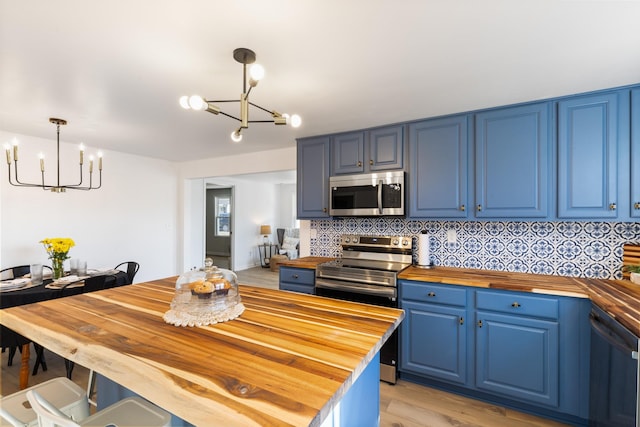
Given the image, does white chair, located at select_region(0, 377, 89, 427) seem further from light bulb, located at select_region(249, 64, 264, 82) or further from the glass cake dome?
light bulb, located at select_region(249, 64, 264, 82)

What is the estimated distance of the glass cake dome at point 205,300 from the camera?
1.29 m

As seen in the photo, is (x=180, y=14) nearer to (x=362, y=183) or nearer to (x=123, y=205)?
(x=362, y=183)

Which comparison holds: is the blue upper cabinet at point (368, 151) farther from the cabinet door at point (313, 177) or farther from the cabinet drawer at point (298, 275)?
the cabinet drawer at point (298, 275)

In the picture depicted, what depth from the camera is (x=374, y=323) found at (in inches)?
49.2

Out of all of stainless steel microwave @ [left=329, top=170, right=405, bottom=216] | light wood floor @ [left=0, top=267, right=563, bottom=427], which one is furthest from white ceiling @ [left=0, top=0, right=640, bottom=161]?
light wood floor @ [left=0, top=267, right=563, bottom=427]

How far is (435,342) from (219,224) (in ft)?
21.1

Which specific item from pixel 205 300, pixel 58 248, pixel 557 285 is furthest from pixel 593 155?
pixel 58 248

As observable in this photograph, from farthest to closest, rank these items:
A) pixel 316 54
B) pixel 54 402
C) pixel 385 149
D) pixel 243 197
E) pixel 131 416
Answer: pixel 243 197 → pixel 385 149 → pixel 316 54 → pixel 54 402 → pixel 131 416

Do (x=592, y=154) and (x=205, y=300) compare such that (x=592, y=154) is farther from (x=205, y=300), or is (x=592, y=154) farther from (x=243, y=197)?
(x=243, y=197)

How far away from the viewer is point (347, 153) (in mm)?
3002

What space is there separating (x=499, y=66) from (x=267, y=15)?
4.56 ft

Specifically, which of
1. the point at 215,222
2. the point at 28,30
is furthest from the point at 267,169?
the point at 215,222

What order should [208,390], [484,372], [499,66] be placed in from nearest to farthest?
[208,390], [499,66], [484,372]

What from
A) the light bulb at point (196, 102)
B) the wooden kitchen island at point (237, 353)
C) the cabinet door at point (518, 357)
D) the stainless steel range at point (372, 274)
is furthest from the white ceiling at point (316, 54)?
the cabinet door at point (518, 357)
